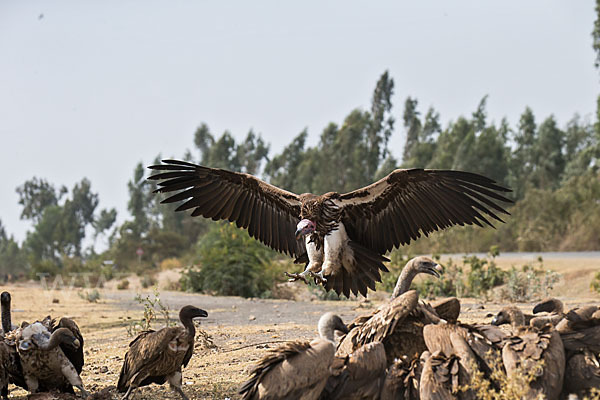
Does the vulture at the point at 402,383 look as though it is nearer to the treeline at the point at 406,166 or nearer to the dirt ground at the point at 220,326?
the dirt ground at the point at 220,326

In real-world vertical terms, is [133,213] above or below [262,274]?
above

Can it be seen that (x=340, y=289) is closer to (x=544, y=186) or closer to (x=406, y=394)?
(x=406, y=394)

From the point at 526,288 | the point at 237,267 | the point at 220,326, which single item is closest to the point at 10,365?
the point at 220,326

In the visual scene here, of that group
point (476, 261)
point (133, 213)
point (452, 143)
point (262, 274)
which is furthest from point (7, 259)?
point (476, 261)

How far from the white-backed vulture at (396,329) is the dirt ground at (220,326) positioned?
1.18 meters

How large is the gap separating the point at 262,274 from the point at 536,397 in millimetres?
13443

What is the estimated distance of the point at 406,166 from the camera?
49.8 metres

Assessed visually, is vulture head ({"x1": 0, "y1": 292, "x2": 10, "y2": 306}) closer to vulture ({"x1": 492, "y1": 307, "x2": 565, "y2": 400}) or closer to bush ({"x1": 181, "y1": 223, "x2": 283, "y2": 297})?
vulture ({"x1": 492, "y1": 307, "x2": 565, "y2": 400})

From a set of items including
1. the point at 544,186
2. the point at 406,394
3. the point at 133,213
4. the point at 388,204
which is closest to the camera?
the point at 406,394

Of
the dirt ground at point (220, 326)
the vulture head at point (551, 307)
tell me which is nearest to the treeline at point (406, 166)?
the dirt ground at point (220, 326)

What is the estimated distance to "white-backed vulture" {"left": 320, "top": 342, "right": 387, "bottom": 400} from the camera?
410cm

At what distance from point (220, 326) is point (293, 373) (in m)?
5.79

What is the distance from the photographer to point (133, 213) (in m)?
68.2

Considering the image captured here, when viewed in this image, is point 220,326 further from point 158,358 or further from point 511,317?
point 511,317
